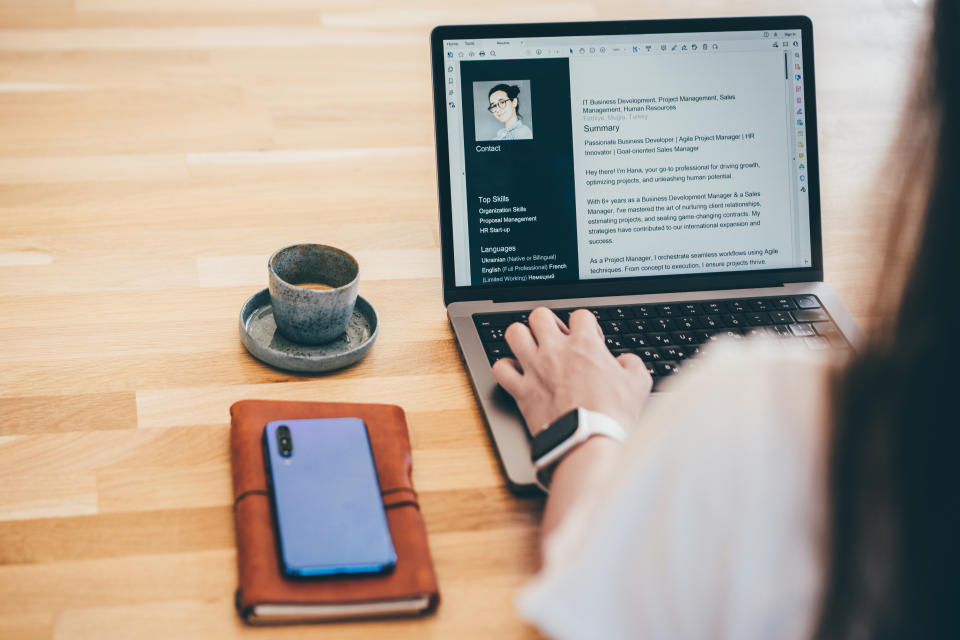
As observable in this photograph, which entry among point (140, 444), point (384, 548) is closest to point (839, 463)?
point (384, 548)

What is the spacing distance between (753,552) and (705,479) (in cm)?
4

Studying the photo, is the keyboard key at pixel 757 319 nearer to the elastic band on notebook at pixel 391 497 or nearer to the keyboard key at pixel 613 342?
the keyboard key at pixel 613 342

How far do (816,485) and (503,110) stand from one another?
616 mm

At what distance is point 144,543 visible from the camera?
710 millimetres

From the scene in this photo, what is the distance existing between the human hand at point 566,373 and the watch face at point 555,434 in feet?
0.10

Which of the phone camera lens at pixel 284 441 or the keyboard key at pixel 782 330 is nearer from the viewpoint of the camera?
the phone camera lens at pixel 284 441

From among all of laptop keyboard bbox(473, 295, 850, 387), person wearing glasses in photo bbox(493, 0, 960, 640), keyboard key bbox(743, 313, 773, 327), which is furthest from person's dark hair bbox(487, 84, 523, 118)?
person wearing glasses in photo bbox(493, 0, 960, 640)

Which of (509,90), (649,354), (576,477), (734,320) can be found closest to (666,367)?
(649,354)

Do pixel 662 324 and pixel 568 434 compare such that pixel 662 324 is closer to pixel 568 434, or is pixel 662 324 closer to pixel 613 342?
pixel 613 342

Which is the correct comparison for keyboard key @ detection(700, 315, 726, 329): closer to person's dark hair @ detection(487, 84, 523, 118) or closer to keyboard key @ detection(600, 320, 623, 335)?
keyboard key @ detection(600, 320, 623, 335)

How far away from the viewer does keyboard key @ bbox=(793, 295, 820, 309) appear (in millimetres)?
994

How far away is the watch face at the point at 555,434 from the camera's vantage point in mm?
730

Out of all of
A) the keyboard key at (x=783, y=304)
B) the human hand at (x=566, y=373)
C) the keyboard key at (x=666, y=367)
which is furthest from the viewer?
the keyboard key at (x=783, y=304)

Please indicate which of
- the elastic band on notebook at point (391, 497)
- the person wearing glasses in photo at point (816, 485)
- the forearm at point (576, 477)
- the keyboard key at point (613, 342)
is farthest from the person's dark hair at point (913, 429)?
the keyboard key at point (613, 342)
